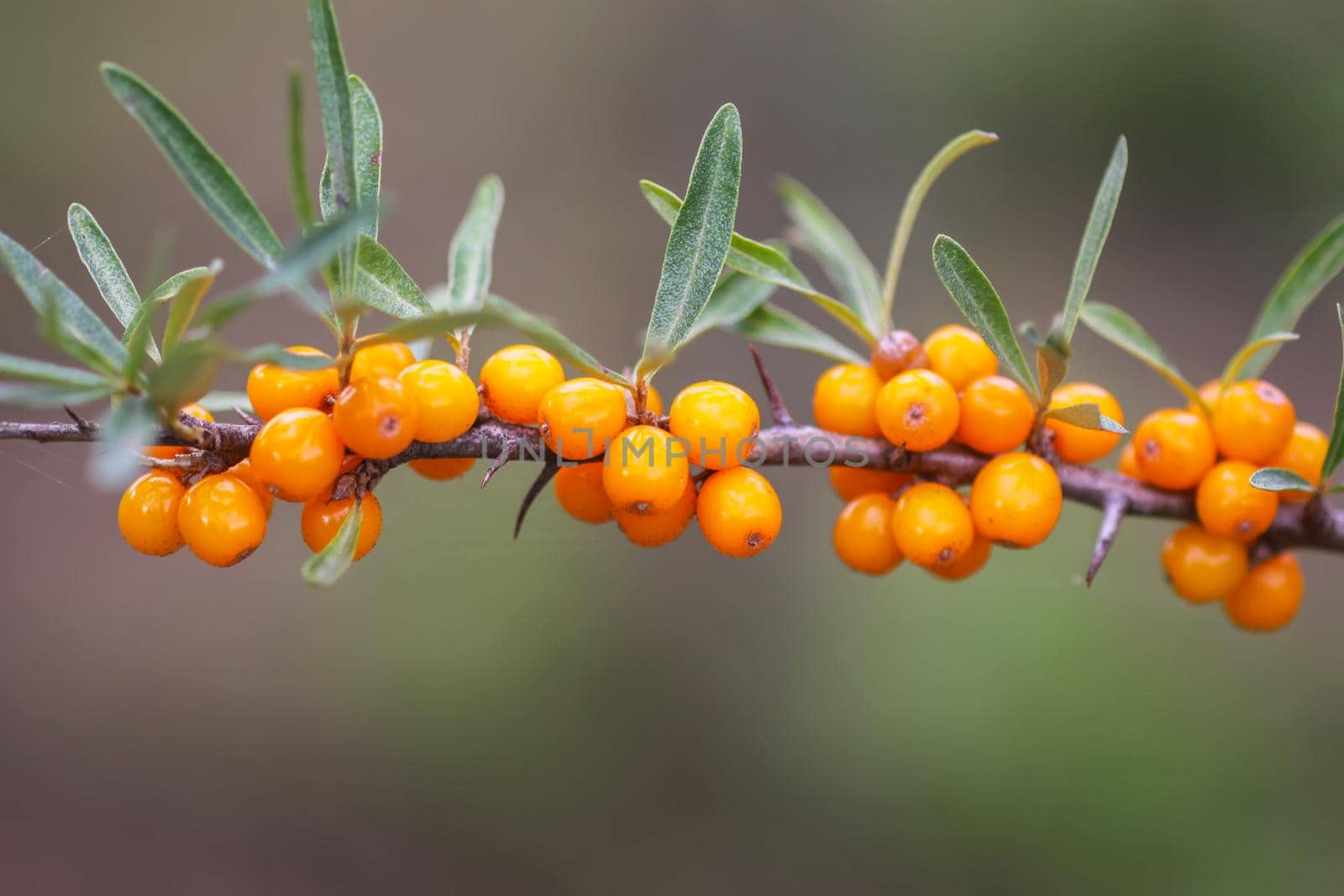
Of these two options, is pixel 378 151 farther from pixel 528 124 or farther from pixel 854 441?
pixel 528 124

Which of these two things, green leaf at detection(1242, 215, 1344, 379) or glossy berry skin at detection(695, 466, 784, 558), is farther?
green leaf at detection(1242, 215, 1344, 379)

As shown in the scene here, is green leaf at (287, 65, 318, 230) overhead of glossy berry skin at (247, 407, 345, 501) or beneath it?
overhead

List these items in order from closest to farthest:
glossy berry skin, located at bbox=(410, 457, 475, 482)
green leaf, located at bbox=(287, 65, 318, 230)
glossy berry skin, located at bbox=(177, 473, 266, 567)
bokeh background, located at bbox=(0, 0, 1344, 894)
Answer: green leaf, located at bbox=(287, 65, 318, 230) → glossy berry skin, located at bbox=(177, 473, 266, 567) → glossy berry skin, located at bbox=(410, 457, 475, 482) → bokeh background, located at bbox=(0, 0, 1344, 894)

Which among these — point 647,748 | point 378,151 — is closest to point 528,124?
point 647,748

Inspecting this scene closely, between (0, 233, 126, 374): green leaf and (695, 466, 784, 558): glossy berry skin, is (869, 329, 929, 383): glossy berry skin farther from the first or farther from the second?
(0, 233, 126, 374): green leaf

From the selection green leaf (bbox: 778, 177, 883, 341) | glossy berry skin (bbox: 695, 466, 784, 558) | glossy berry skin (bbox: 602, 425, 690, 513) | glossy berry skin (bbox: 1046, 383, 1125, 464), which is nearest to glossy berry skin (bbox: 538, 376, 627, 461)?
glossy berry skin (bbox: 602, 425, 690, 513)

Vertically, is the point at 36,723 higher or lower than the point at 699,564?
lower

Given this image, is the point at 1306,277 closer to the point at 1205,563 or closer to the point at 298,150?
the point at 1205,563

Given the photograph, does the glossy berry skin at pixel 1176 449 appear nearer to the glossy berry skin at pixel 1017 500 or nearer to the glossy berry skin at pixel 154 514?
the glossy berry skin at pixel 1017 500
